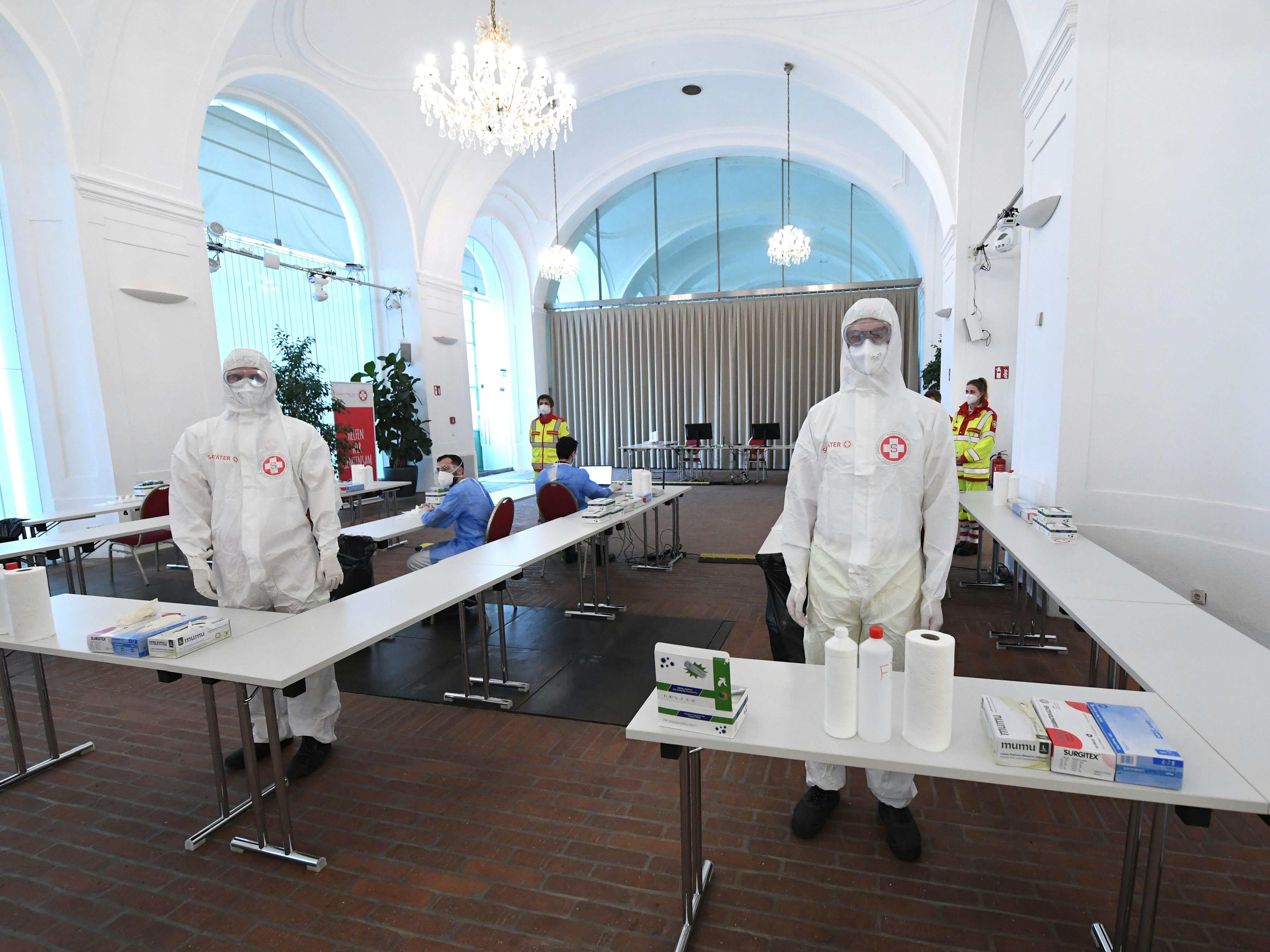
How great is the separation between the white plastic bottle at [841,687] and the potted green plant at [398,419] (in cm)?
892

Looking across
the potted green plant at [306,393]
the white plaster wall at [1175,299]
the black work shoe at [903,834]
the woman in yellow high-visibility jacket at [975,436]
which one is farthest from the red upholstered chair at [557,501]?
the potted green plant at [306,393]

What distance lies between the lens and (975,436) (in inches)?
200

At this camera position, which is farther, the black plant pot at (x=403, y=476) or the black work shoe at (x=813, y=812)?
the black plant pot at (x=403, y=476)

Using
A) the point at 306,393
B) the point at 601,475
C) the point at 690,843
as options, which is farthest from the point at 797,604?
the point at 306,393

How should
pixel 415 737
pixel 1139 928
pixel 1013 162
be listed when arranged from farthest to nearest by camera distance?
pixel 1013 162, pixel 415 737, pixel 1139 928

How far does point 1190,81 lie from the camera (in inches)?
131

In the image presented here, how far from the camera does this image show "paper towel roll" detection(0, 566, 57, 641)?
2.24 m

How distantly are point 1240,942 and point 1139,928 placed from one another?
0.63m

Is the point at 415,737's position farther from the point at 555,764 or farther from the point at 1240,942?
the point at 1240,942

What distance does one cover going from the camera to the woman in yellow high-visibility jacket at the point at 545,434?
7.75 metres

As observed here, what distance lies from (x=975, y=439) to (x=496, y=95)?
485 centimetres

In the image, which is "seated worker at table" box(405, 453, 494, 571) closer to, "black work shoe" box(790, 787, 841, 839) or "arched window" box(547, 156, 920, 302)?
"black work shoe" box(790, 787, 841, 839)

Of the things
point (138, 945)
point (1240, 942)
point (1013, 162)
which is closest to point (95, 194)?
point (138, 945)

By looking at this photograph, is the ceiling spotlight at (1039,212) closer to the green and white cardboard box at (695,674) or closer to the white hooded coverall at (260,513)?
the green and white cardboard box at (695,674)
